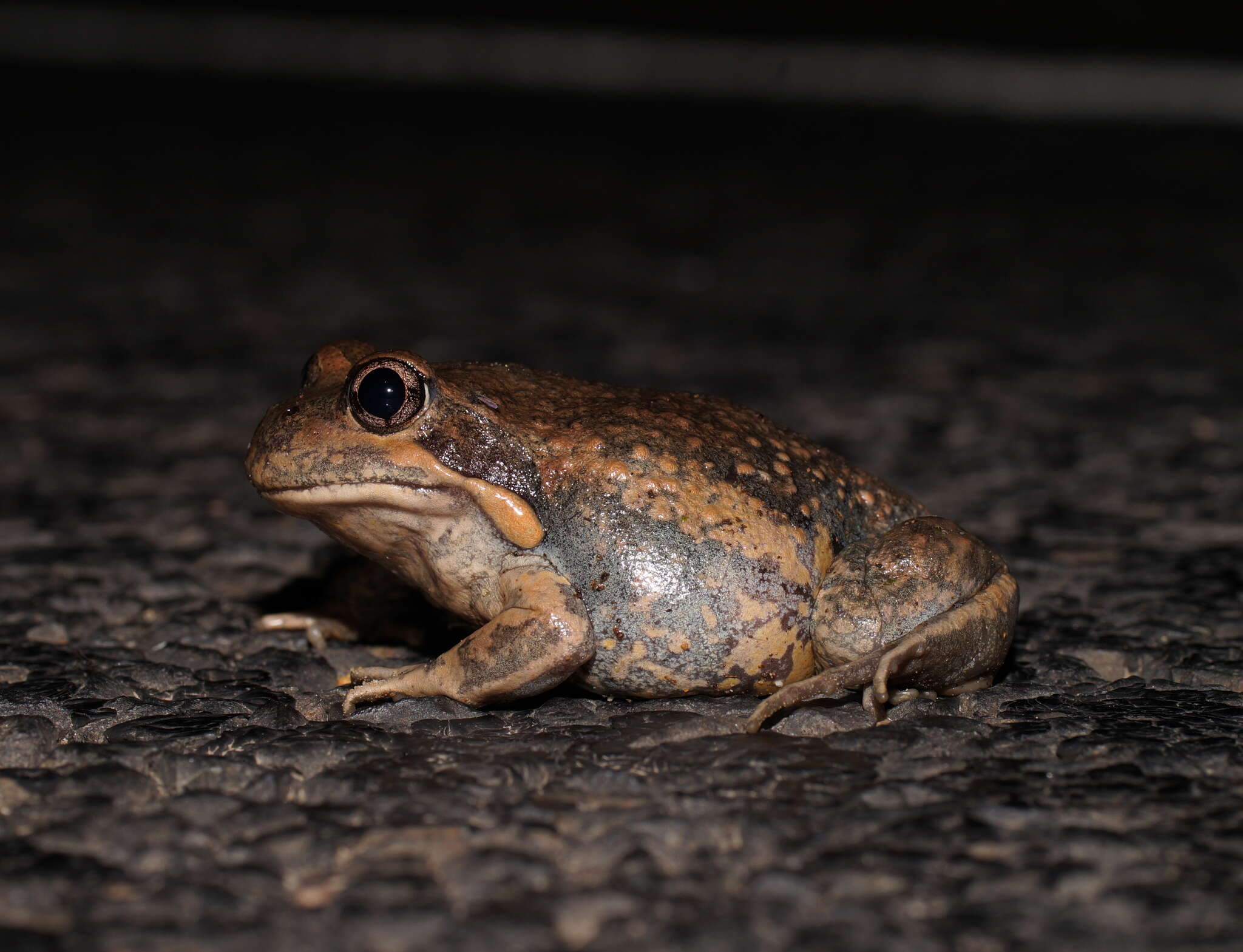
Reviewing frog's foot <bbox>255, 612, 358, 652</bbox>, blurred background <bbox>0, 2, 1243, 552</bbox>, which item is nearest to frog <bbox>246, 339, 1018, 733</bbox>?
frog's foot <bbox>255, 612, 358, 652</bbox>

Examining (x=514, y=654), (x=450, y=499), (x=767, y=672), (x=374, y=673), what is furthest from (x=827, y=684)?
(x=374, y=673)

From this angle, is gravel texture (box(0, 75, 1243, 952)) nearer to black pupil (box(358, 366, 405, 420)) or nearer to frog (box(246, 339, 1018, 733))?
frog (box(246, 339, 1018, 733))

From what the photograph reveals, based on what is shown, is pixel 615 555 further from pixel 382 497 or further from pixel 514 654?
pixel 382 497

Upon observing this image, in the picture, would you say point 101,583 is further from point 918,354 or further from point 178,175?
point 178,175

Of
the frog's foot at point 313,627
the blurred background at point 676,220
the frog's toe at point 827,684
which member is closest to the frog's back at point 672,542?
the frog's toe at point 827,684

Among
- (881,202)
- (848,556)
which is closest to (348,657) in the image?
(848,556)

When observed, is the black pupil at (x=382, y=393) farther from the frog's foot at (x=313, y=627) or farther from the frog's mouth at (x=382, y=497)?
the frog's foot at (x=313, y=627)
